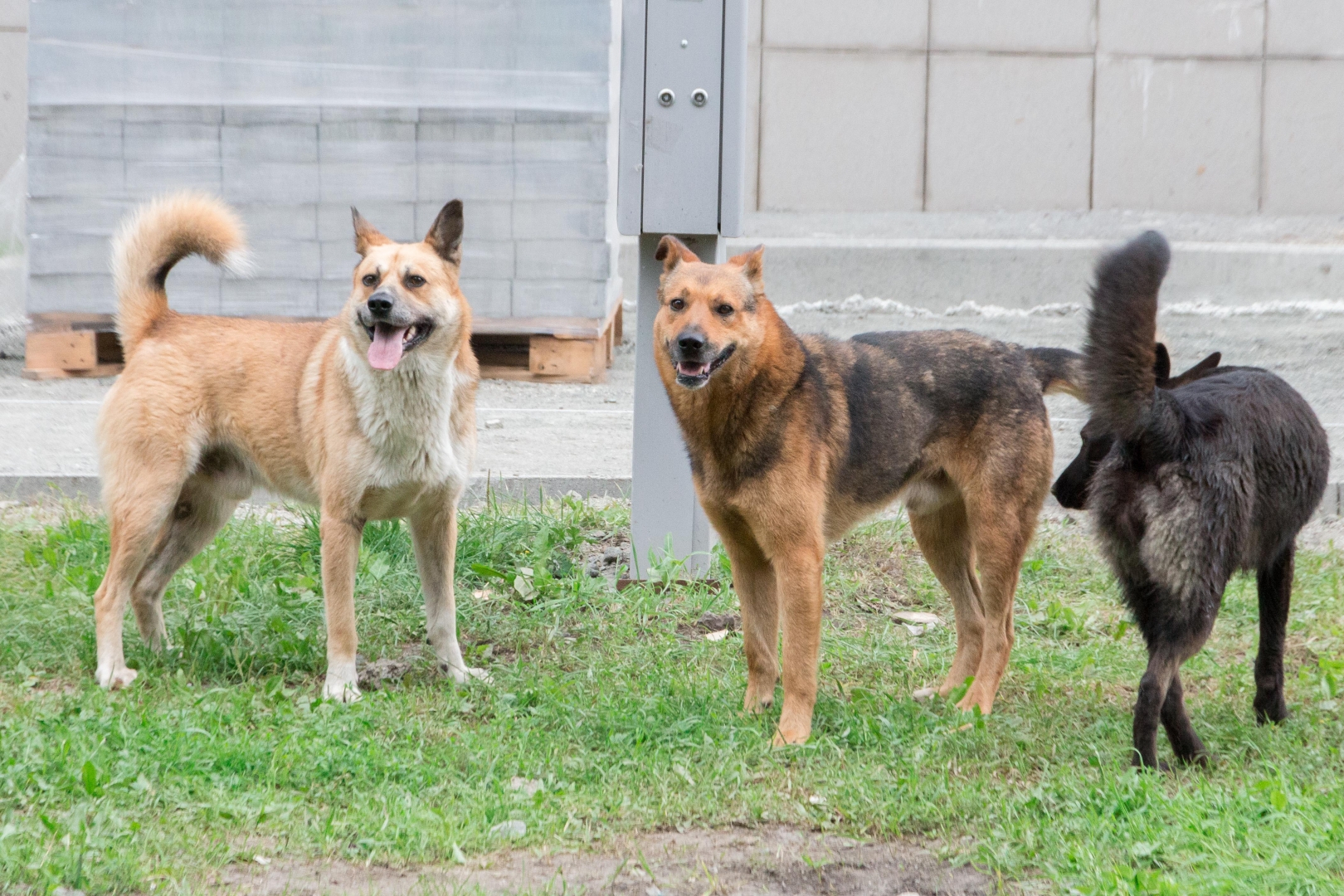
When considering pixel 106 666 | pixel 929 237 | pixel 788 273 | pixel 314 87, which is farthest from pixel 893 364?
pixel 929 237

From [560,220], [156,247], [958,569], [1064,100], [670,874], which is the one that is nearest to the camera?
[670,874]

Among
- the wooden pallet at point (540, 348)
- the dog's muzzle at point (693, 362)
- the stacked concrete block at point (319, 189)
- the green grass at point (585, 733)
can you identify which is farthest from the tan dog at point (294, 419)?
the wooden pallet at point (540, 348)

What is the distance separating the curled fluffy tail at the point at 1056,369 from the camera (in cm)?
450

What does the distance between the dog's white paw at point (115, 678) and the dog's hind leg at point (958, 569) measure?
283 cm

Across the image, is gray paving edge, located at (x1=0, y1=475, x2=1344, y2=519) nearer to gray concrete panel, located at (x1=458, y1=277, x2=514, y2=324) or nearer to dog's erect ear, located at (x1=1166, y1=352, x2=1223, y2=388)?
gray concrete panel, located at (x1=458, y1=277, x2=514, y2=324)

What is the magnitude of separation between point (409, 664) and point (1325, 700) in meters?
3.20

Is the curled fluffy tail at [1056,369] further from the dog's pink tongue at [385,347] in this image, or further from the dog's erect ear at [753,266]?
the dog's pink tongue at [385,347]

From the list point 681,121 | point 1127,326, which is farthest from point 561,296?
point 1127,326

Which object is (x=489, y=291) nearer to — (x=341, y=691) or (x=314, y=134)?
(x=314, y=134)

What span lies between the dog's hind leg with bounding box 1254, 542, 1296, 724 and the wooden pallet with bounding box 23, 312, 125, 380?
7.52m

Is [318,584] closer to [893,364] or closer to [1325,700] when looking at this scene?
[893,364]

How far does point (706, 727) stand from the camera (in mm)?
3975

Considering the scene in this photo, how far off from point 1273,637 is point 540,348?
5909 mm

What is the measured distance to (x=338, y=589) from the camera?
14.3ft
